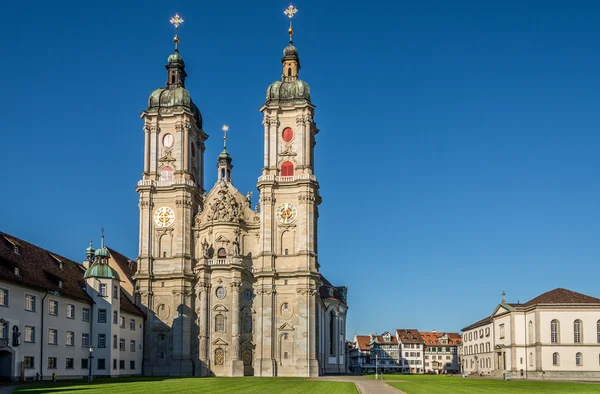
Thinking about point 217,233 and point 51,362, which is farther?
point 217,233

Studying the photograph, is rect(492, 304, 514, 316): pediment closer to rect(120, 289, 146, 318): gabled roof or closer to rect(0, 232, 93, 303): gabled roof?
rect(120, 289, 146, 318): gabled roof

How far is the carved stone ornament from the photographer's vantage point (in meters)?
95.7

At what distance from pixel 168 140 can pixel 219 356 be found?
28635mm

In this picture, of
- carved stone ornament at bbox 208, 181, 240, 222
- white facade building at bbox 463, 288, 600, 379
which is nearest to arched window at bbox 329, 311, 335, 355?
white facade building at bbox 463, 288, 600, 379

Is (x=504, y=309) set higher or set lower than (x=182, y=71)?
lower

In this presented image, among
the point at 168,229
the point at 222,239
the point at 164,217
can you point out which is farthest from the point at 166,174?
the point at 222,239

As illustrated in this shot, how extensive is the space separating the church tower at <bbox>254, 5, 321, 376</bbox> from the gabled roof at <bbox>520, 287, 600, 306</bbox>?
29.0 meters

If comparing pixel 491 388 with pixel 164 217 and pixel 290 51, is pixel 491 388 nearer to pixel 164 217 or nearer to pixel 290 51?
pixel 164 217

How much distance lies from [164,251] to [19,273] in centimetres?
3537

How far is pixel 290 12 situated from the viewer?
104875mm

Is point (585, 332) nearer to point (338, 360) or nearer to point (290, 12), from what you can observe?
point (338, 360)

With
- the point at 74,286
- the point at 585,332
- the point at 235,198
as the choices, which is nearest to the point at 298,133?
the point at 235,198

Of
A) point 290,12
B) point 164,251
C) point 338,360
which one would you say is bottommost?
point 338,360

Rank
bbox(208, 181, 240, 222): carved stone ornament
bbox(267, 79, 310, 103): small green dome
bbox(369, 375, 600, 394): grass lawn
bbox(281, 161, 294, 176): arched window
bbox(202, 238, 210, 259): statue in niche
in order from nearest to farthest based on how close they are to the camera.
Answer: bbox(369, 375, 600, 394): grass lawn
bbox(202, 238, 210, 259): statue in niche
bbox(208, 181, 240, 222): carved stone ornament
bbox(281, 161, 294, 176): arched window
bbox(267, 79, 310, 103): small green dome
